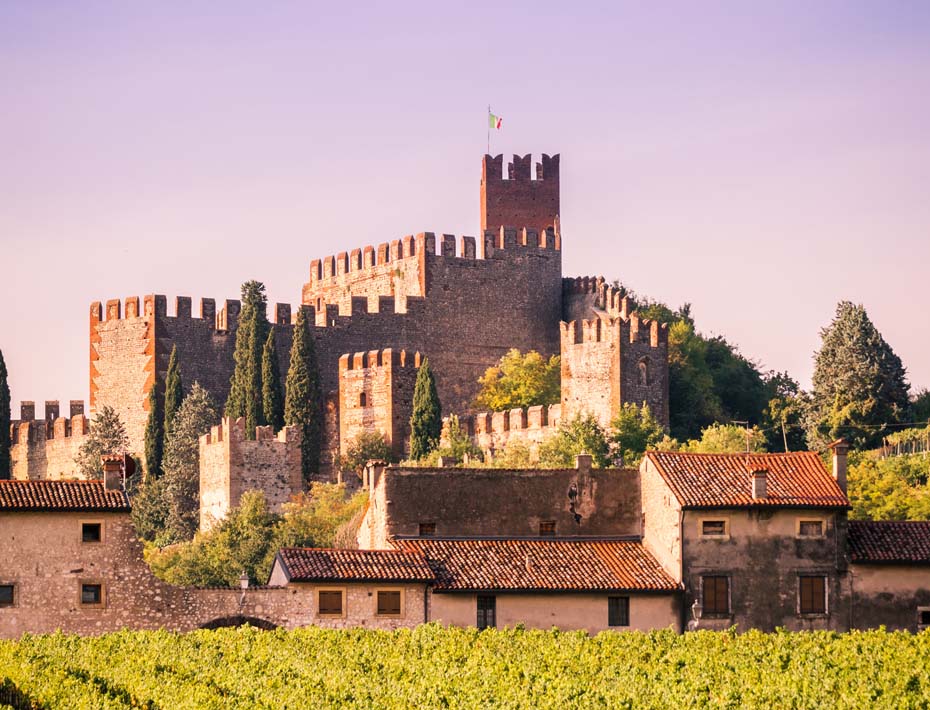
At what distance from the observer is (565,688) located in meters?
50.6

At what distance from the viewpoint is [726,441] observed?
94.8m

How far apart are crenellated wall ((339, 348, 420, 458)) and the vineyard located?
127ft

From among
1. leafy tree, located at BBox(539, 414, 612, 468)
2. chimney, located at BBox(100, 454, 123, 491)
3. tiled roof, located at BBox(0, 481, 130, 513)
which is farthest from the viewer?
leafy tree, located at BBox(539, 414, 612, 468)

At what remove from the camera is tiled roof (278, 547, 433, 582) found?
6419cm

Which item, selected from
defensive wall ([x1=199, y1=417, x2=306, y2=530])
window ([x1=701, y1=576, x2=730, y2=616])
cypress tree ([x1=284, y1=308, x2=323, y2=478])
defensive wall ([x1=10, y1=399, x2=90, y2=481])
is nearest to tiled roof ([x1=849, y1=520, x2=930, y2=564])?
window ([x1=701, y1=576, x2=730, y2=616])

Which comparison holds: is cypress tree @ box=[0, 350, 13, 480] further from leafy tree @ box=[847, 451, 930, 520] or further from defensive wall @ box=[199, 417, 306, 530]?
leafy tree @ box=[847, 451, 930, 520]

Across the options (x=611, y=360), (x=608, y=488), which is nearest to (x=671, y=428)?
(x=611, y=360)

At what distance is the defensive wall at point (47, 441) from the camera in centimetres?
10888

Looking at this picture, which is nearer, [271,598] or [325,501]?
[271,598]

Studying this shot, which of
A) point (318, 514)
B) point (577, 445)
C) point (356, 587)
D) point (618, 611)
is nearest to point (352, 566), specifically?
point (356, 587)

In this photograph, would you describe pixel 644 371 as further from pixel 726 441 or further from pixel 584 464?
pixel 584 464

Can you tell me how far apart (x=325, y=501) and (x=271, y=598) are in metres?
30.3

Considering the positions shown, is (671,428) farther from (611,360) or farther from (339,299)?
(339,299)

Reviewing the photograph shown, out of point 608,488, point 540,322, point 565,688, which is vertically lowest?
point 565,688
